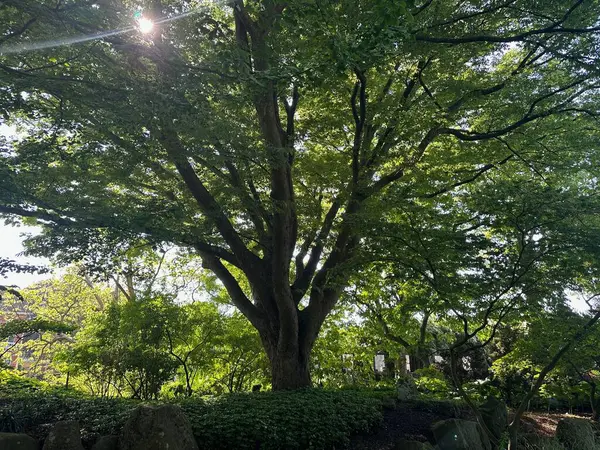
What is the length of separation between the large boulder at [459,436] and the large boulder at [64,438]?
471 centimetres

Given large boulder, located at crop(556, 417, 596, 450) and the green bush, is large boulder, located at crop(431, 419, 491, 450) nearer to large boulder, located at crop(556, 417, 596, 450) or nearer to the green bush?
the green bush

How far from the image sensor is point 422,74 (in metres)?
6.95

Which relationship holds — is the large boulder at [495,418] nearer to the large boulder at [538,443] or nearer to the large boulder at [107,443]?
the large boulder at [538,443]

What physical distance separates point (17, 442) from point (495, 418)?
6.81 m

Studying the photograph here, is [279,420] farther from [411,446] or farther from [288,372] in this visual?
[288,372]

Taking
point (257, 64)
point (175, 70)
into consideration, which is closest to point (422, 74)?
point (257, 64)

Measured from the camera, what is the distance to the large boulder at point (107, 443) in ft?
13.8

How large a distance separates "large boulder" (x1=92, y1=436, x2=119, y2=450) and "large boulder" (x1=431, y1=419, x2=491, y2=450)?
14.1 feet

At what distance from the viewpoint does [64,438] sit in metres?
4.14

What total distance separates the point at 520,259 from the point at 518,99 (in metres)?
3.57

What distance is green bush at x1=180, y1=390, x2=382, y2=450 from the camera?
455cm

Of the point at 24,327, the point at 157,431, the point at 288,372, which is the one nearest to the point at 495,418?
the point at 288,372

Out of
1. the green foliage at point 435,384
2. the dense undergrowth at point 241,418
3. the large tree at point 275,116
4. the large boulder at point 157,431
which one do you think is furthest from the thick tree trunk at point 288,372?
the green foliage at point 435,384

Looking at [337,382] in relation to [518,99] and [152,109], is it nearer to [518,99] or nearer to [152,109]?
[518,99]
